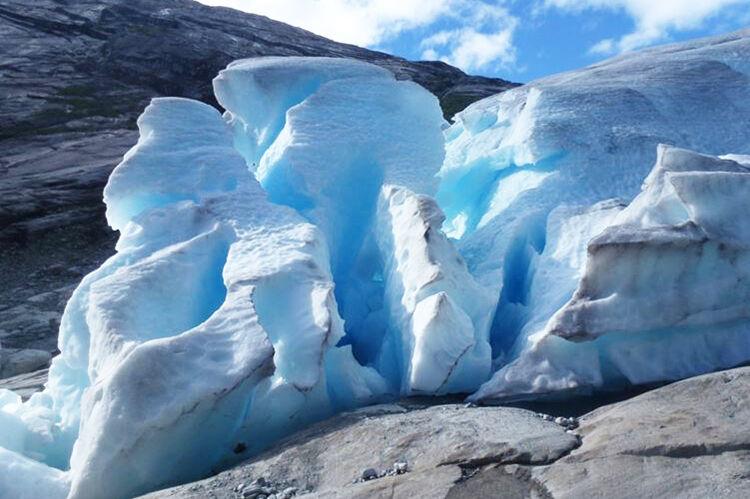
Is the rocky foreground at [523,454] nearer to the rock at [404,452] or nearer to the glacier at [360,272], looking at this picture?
the rock at [404,452]

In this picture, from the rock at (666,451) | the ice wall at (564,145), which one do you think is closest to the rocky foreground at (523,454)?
the rock at (666,451)

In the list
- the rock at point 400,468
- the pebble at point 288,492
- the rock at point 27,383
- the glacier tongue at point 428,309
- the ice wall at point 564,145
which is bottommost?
the rock at point 27,383

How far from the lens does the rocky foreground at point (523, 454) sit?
12.3ft

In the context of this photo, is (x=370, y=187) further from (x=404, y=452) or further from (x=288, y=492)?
(x=288, y=492)

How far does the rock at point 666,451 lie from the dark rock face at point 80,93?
11405 millimetres

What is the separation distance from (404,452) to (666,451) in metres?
1.35

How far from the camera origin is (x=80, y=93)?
112ft

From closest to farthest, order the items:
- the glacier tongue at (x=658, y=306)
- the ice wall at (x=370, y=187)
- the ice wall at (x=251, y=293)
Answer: the ice wall at (x=251, y=293) < the glacier tongue at (x=658, y=306) < the ice wall at (x=370, y=187)

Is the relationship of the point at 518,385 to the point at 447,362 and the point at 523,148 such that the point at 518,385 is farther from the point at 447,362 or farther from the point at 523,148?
the point at 523,148

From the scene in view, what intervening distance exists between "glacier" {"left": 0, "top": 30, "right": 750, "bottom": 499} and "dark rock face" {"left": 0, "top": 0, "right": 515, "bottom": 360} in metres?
7.49

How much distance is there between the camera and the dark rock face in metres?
18.8

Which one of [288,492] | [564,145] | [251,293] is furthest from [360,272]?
[288,492]

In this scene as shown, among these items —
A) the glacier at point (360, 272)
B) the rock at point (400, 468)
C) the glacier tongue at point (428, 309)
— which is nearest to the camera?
the rock at point (400, 468)

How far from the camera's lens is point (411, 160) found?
27.5 feet
